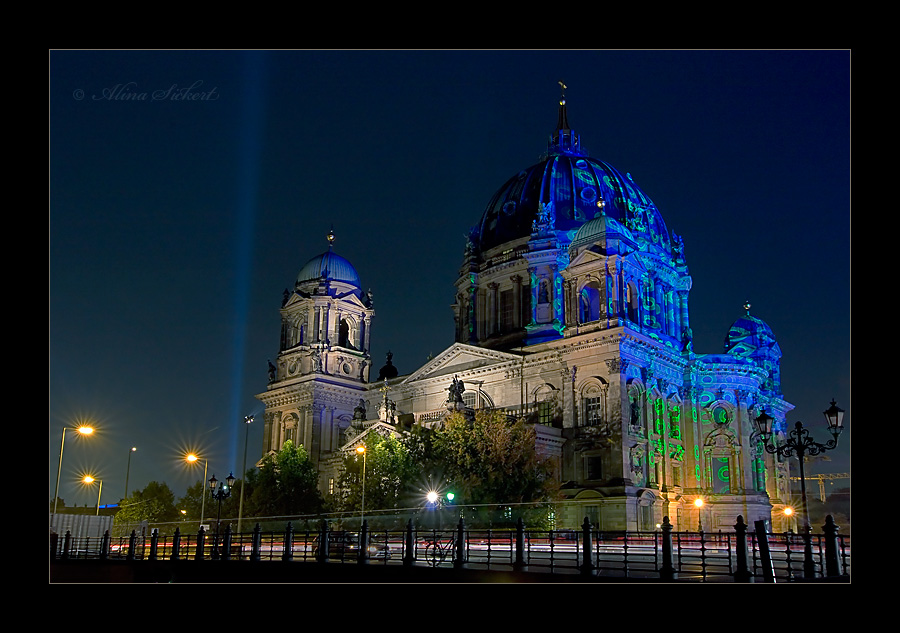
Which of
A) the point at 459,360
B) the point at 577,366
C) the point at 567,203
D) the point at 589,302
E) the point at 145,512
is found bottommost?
the point at 145,512

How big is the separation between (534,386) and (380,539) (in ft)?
88.7

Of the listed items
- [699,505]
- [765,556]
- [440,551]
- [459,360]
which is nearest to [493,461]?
[459,360]

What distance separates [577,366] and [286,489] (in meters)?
21.4

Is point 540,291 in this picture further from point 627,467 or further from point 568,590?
point 568,590

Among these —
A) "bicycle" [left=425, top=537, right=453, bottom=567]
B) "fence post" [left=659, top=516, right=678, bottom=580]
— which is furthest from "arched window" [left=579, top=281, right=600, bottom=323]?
"fence post" [left=659, top=516, right=678, bottom=580]

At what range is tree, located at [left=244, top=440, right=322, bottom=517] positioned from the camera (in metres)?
61.8

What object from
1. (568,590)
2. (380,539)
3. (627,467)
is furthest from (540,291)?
(568,590)

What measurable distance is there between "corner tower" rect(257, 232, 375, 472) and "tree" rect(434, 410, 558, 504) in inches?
802

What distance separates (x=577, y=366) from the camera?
60.1 metres

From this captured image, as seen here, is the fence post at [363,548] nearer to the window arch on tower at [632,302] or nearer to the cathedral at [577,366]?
the cathedral at [577,366]

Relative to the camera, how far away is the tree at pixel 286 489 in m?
61.8

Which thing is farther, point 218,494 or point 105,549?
point 218,494

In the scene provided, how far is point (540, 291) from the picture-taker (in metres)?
70.8

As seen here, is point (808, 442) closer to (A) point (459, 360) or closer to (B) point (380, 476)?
(B) point (380, 476)
